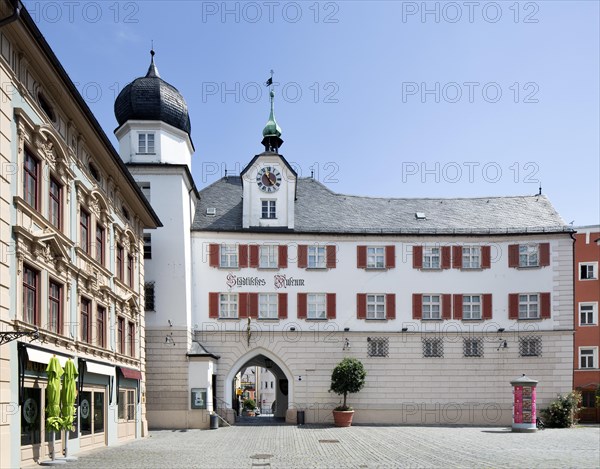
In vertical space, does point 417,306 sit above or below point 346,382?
above

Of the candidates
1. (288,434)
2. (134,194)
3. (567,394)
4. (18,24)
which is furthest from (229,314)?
(18,24)

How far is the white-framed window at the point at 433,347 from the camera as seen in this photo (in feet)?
126

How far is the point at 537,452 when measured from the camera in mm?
21938

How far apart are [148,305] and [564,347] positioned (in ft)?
71.5

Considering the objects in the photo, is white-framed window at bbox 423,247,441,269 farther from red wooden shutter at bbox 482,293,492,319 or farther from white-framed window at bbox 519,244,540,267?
white-framed window at bbox 519,244,540,267

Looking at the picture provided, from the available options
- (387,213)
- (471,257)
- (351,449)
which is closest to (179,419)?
(351,449)

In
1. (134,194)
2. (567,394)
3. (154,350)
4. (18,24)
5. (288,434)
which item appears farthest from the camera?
(567,394)

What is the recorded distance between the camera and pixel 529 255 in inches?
1548

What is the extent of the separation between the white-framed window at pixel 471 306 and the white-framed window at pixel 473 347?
127cm

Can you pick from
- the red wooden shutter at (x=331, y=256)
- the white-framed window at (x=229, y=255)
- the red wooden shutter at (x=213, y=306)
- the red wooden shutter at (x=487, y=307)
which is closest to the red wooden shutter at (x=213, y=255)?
the white-framed window at (x=229, y=255)

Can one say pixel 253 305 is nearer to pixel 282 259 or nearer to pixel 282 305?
pixel 282 305

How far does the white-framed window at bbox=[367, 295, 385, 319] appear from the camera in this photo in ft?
127

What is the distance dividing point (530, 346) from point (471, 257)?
5.60 meters

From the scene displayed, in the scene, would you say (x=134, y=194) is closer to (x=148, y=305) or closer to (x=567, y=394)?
(x=148, y=305)
